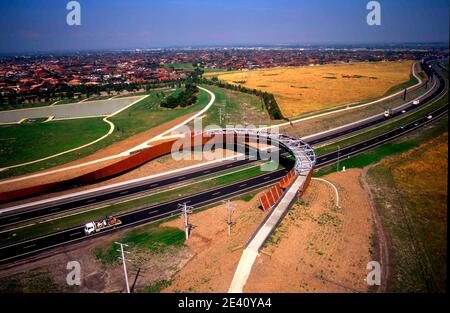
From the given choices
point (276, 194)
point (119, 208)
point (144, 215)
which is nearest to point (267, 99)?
point (276, 194)

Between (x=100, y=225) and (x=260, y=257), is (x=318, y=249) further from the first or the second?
(x=100, y=225)

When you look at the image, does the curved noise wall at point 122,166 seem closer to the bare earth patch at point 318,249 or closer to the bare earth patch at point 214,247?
the bare earth patch at point 214,247

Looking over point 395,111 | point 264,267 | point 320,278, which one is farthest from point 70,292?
point 395,111

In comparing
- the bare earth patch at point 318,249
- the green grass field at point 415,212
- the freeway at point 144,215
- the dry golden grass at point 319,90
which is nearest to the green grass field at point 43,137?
the freeway at point 144,215

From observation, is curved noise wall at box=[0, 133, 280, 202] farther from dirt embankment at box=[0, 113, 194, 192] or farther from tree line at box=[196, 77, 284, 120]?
tree line at box=[196, 77, 284, 120]

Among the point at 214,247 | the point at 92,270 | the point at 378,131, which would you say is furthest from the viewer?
the point at 378,131
